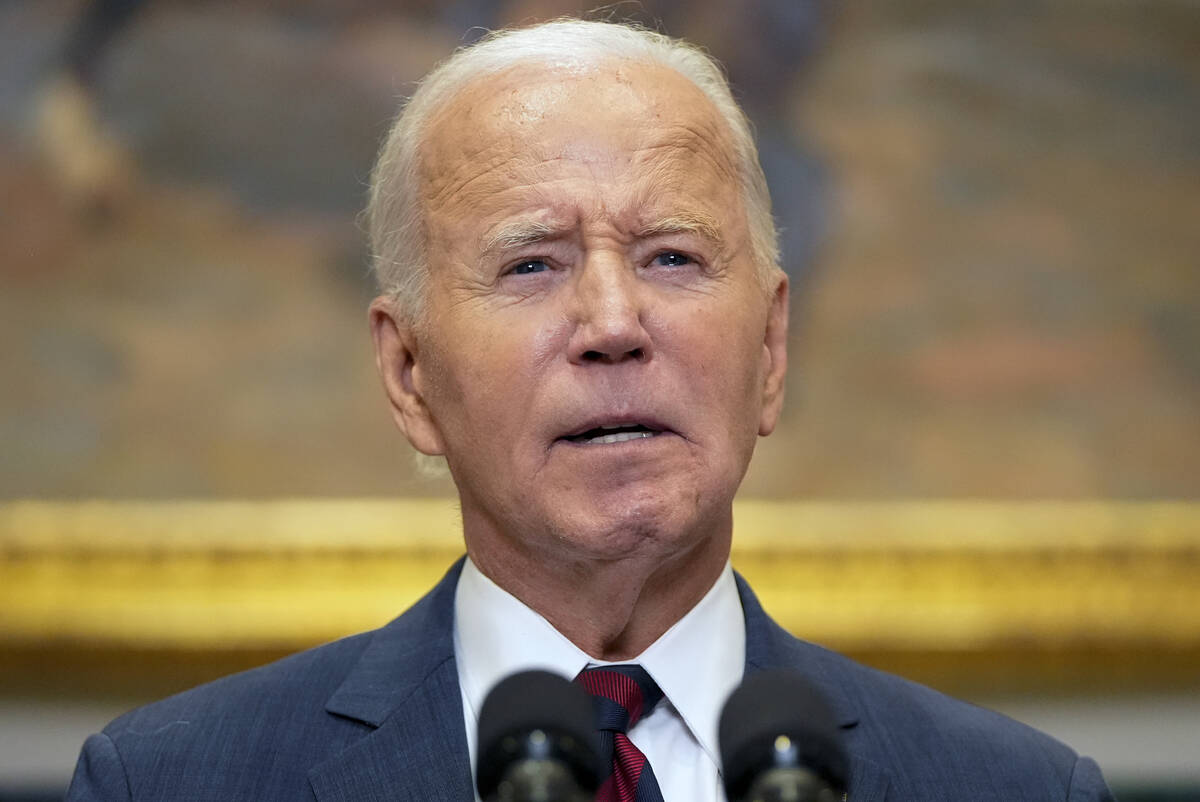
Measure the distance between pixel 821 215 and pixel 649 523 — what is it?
3095 mm

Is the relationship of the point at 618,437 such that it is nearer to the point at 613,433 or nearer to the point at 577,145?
the point at 613,433

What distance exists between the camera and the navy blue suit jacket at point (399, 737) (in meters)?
2.24

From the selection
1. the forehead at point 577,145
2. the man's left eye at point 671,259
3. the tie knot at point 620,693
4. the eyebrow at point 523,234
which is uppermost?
the forehead at point 577,145

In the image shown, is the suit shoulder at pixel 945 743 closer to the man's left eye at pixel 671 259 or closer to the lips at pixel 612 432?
the lips at pixel 612 432

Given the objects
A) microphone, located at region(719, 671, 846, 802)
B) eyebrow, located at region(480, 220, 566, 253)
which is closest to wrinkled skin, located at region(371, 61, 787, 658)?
eyebrow, located at region(480, 220, 566, 253)

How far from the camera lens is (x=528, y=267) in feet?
7.57

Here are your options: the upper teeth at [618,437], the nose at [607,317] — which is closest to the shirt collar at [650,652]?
the upper teeth at [618,437]

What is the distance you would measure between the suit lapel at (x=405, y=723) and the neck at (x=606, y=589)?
17 cm

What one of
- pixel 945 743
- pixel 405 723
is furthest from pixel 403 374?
pixel 945 743

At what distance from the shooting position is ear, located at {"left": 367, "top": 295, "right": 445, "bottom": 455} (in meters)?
2.51

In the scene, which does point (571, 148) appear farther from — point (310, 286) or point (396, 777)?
point (310, 286)

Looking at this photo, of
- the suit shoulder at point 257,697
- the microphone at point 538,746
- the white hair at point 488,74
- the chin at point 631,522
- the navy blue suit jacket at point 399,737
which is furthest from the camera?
the white hair at point 488,74

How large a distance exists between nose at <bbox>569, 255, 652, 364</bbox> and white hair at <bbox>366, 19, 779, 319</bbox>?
0.36 m

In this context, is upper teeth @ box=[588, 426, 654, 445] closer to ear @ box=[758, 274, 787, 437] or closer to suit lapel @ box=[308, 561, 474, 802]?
ear @ box=[758, 274, 787, 437]
